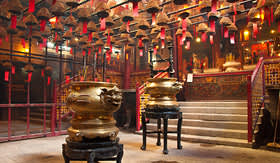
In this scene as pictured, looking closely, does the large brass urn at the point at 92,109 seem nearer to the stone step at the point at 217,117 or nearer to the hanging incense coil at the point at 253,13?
the stone step at the point at 217,117

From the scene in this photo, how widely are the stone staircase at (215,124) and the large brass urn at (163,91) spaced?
5.19ft

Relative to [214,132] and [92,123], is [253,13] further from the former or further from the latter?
[92,123]

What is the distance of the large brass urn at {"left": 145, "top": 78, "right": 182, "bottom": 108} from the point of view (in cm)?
399

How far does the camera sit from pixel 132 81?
1138 centimetres

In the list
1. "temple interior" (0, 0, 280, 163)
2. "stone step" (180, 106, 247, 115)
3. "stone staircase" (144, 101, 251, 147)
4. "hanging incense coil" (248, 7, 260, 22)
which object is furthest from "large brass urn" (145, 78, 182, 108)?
"hanging incense coil" (248, 7, 260, 22)

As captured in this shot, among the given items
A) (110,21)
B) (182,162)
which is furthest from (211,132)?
(110,21)

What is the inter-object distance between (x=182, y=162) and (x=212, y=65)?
8.64 metres

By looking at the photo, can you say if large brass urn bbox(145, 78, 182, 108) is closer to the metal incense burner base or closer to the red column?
the metal incense burner base

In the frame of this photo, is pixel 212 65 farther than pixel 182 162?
Yes

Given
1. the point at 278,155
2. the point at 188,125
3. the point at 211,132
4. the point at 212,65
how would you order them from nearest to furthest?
the point at 278,155, the point at 211,132, the point at 188,125, the point at 212,65

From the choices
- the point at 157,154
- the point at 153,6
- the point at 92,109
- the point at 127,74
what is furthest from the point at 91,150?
the point at 127,74

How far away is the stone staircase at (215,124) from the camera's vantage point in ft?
16.0

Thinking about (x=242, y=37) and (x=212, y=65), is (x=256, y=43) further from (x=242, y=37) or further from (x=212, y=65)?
(x=212, y=65)

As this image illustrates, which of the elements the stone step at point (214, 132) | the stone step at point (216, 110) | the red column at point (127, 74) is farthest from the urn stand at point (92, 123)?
the red column at point (127, 74)
